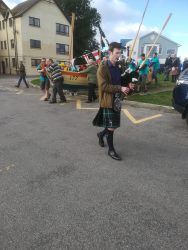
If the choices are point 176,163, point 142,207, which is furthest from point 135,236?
point 176,163

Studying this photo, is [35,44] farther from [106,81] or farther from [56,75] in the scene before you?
[106,81]

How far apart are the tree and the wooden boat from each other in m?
35.6

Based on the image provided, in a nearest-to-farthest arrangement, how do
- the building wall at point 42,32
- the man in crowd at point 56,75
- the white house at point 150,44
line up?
the man in crowd at point 56,75
the building wall at point 42,32
the white house at point 150,44

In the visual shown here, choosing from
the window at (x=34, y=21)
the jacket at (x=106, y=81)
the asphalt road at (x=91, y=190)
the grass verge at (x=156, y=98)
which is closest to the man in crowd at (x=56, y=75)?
the grass verge at (x=156, y=98)

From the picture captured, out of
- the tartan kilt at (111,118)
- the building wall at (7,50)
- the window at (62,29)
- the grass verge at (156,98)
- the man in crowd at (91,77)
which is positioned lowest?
the grass verge at (156,98)

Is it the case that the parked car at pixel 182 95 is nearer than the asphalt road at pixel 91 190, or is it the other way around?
the asphalt road at pixel 91 190

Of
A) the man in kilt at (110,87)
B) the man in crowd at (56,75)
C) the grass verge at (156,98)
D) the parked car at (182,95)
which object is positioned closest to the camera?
the man in kilt at (110,87)

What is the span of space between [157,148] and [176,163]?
75 cm

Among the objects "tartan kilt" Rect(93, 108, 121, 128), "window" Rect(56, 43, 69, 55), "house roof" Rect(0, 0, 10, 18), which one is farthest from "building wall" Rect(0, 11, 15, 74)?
"tartan kilt" Rect(93, 108, 121, 128)

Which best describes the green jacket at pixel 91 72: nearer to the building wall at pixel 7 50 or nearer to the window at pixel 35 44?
the window at pixel 35 44

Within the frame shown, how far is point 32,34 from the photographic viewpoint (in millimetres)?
33719

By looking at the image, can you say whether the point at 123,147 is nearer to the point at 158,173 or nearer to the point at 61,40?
the point at 158,173

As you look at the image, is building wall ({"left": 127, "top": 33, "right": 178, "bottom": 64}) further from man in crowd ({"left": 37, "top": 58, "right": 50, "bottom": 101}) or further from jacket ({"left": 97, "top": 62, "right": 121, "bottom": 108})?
jacket ({"left": 97, "top": 62, "right": 121, "bottom": 108})

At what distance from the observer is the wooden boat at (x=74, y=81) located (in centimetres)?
1031
